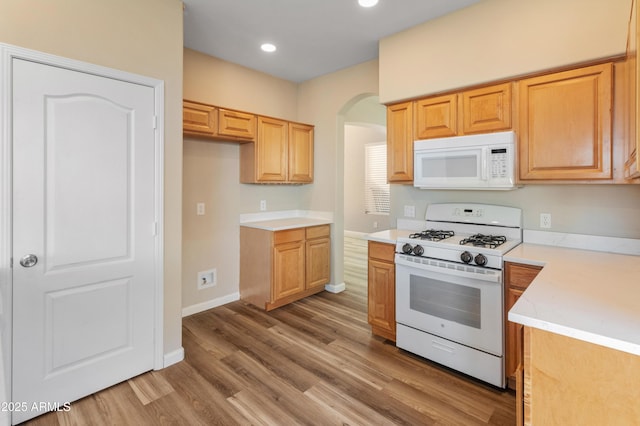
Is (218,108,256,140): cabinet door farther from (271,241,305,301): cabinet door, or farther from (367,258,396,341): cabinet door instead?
(367,258,396,341): cabinet door

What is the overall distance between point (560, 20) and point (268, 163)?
112 inches

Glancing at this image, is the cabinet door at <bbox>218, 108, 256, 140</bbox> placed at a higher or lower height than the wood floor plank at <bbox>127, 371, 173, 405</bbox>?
higher

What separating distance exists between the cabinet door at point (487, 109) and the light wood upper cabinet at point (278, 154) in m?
2.09

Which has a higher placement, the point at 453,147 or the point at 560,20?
the point at 560,20

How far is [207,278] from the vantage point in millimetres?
3584

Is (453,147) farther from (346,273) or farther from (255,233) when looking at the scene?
(346,273)

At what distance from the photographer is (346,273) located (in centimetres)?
503

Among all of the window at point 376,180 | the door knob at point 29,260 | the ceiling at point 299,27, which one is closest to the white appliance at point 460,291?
the ceiling at point 299,27

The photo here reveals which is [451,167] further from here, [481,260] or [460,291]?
[460,291]

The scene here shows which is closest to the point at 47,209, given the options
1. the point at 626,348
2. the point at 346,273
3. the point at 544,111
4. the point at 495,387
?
the point at 626,348

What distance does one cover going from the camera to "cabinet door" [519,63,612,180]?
1988mm

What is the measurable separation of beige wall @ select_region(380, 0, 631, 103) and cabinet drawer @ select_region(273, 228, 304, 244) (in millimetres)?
1688

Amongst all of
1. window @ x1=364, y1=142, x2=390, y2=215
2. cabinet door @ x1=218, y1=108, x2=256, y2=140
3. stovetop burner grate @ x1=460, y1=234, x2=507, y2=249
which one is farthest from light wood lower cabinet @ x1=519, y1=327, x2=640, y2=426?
window @ x1=364, y1=142, x2=390, y2=215

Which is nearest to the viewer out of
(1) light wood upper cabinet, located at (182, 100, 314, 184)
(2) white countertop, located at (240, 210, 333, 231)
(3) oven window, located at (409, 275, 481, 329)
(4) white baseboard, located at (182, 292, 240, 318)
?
(3) oven window, located at (409, 275, 481, 329)
